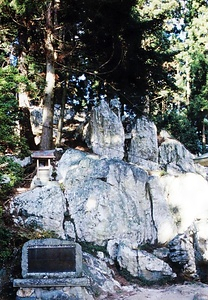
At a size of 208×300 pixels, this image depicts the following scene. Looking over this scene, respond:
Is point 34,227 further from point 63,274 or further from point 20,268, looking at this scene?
point 63,274

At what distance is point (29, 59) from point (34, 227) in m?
6.01

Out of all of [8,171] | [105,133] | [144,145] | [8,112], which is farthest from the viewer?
[144,145]

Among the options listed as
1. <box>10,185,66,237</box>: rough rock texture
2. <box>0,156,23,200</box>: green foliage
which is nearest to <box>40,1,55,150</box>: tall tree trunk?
<box>10,185,66,237</box>: rough rock texture

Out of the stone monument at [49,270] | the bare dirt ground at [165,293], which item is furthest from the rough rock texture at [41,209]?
the bare dirt ground at [165,293]

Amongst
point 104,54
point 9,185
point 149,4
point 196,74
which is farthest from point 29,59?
point 196,74

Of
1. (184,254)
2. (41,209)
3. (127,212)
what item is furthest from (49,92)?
(184,254)

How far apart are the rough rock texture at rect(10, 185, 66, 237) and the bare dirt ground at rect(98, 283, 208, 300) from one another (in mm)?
2301

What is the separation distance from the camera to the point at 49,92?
10.8 meters

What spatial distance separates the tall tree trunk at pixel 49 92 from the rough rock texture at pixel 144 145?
4.58m

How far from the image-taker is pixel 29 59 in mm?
10812

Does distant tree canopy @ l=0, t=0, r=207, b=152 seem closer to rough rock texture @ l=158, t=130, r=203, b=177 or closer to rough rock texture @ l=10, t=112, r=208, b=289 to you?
rough rock texture @ l=10, t=112, r=208, b=289

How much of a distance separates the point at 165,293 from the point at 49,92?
732 centimetres

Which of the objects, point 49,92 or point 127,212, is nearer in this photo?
point 127,212

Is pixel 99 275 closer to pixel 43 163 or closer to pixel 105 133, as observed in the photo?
pixel 43 163
